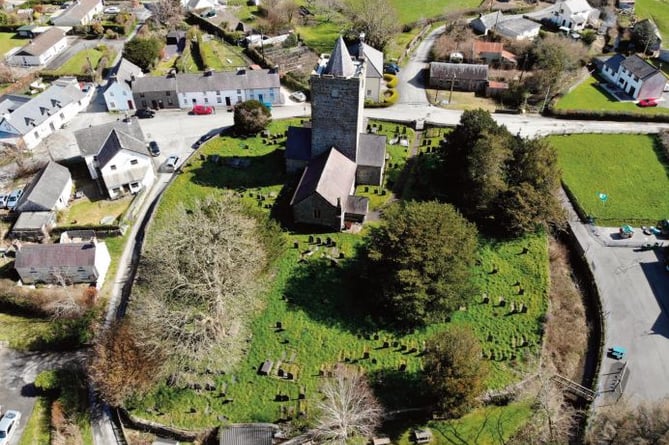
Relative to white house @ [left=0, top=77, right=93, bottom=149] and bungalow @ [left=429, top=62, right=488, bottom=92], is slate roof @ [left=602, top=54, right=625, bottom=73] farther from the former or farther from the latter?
white house @ [left=0, top=77, right=93, bottom=149]

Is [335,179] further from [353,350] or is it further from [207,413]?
[207,413]

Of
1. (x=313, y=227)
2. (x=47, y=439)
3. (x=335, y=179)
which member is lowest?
(x=47, y=439)

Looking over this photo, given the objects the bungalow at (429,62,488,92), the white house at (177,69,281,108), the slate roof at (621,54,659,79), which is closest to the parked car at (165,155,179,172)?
the white house at (177,69,281,108)

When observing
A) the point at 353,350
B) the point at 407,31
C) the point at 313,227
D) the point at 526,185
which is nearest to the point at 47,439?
the point at 353,350

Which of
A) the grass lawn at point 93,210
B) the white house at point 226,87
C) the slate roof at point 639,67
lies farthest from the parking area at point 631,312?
the grass lawn at point 93,210

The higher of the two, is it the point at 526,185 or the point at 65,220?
the point at 526,185
